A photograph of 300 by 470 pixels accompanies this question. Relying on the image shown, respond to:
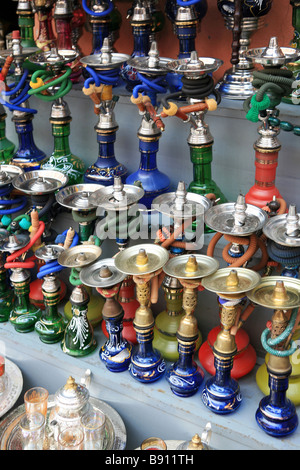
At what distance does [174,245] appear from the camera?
1414 mm

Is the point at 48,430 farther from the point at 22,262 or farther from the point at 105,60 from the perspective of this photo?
the point at 105,60

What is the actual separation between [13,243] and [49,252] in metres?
0.12

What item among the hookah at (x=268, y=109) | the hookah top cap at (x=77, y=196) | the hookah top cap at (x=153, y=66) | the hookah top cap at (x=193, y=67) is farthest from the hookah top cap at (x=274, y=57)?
the hookah top cap at (x=77, y=196)

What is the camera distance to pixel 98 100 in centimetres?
162

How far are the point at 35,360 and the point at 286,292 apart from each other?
0.73m

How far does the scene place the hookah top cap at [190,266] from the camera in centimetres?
125

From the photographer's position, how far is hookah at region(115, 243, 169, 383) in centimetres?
127

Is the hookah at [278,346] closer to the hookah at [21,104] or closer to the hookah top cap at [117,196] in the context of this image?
the hookah top cap at [117,196]

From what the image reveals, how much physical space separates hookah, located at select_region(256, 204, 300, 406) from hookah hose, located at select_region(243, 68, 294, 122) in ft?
0.83

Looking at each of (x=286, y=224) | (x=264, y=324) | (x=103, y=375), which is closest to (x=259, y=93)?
(x=286, y=224)

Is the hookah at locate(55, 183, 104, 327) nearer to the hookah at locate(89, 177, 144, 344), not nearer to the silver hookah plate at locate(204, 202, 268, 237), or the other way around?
the hookah at locate(89, 177, 144, 344)

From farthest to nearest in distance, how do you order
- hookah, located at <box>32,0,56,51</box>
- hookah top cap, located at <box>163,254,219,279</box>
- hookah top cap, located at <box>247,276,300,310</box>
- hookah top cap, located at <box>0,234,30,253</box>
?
hookah, located at <box>32,0,56,51</box>
hookah top cap, located at <box>0,234,30,253</box>
hookah top cap, located at <box>163,254,219,279</box>
hookah top cap, located at <box>247,276,300,310</box>

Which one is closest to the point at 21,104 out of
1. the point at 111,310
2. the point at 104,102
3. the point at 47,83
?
the point at 47,83

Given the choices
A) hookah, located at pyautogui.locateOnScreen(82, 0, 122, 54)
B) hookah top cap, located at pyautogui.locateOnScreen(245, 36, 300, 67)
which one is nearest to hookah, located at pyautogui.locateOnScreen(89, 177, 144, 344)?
hookah top cap, located at pyautogui.locateOnScreen(245, 36, 300, 67)
